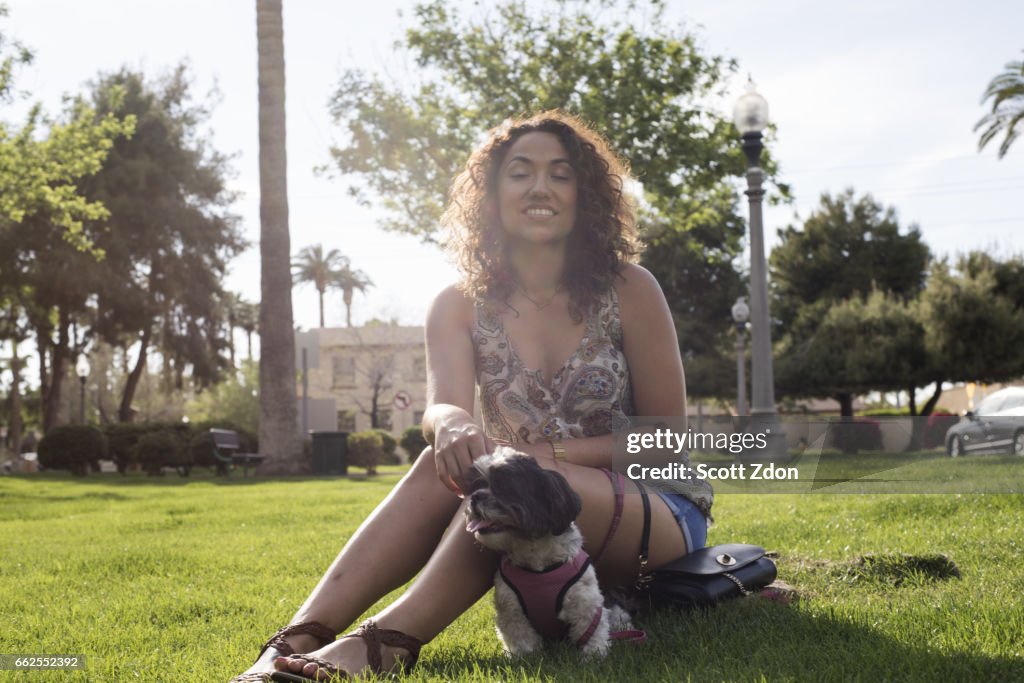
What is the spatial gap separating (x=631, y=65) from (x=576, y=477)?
16365 millimetres

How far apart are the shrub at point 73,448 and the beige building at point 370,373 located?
27.4 m

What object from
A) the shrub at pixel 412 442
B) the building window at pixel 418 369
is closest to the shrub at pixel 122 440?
the shrub at pixel 412 442

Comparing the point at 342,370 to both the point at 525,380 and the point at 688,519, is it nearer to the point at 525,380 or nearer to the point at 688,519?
the point at 525,380

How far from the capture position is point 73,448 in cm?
2338

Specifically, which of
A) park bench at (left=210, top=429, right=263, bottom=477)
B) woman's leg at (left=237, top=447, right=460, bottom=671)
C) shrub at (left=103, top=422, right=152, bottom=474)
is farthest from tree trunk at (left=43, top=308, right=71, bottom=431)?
woman's leg at (left=237, top=447, right=460, bottom=671)

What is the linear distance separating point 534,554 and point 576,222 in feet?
5.01

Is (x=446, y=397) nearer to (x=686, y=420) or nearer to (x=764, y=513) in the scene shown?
(x=686, y=420)

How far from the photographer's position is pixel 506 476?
2.61m

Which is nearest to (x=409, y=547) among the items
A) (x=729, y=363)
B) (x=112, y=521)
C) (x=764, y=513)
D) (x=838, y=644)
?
(x=838, y=644)

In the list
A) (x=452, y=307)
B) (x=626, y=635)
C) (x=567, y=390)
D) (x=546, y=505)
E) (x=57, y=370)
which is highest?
(x=57, y=370)

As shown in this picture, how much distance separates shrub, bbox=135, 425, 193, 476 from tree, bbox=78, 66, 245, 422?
1096cm

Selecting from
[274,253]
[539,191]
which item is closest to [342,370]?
[274,253]

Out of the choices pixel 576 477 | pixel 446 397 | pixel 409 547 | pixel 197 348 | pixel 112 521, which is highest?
pixel 197 348

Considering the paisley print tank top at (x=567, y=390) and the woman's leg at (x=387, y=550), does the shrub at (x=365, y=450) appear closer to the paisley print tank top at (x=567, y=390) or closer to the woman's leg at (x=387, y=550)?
the paisley print tank top at (x=567, y=390)
